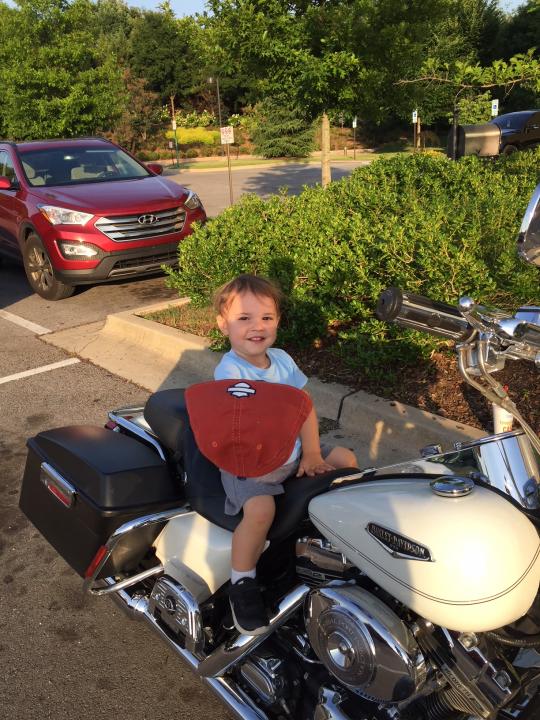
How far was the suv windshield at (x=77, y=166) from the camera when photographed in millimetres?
8727

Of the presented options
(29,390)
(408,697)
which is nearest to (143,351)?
(29,390)

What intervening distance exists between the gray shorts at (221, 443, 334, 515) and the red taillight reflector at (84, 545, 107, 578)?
528mm

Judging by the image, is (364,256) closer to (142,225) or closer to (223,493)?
(223,493)

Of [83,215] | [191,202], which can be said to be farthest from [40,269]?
[191,202]

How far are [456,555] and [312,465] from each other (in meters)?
0.75

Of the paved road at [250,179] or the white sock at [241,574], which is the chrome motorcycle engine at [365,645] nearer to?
the white sock at [241,574]

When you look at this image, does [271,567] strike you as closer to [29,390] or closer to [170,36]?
[29,390]

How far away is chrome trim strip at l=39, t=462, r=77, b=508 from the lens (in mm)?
2604

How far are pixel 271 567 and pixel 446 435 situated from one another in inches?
69.7

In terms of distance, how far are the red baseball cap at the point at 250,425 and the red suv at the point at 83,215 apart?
19.4 feet

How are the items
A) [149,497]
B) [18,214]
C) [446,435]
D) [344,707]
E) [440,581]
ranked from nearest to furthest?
1. [440,581]
2. [344,707]
3. [149,497]
4. [446,435]
5. [18,214]

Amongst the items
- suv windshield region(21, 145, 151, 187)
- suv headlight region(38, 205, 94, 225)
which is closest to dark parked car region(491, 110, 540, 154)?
suv windshield region(21, 145, 151, 187)

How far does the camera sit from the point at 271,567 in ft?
7.80

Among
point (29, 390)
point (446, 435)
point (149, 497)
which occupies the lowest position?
point (29, 390)
